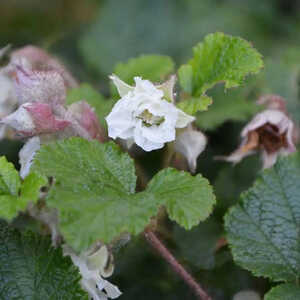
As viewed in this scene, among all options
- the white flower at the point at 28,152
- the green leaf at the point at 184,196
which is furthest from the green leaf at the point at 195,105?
the white flower at the point at 28,152

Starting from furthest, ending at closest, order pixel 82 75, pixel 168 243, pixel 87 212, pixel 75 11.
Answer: pixel 75 11 < pixel 82 75 < pixel 168 243 < pixel 87 212

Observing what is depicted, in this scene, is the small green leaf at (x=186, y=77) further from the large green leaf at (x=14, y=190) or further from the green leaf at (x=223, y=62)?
the large green leaf at (x=14, y=190)

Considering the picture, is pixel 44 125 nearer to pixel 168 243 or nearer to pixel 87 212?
pixel 87 212

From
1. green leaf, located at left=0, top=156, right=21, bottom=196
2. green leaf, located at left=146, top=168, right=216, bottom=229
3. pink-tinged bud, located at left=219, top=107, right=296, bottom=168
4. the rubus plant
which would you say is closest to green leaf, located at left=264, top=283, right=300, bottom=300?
the rubus plant

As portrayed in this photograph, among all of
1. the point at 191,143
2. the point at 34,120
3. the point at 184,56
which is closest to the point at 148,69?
the point at 191,143

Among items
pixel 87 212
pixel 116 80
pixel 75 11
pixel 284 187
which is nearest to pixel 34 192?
pixel 87 212

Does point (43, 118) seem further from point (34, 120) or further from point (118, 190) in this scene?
point (118, 190)
